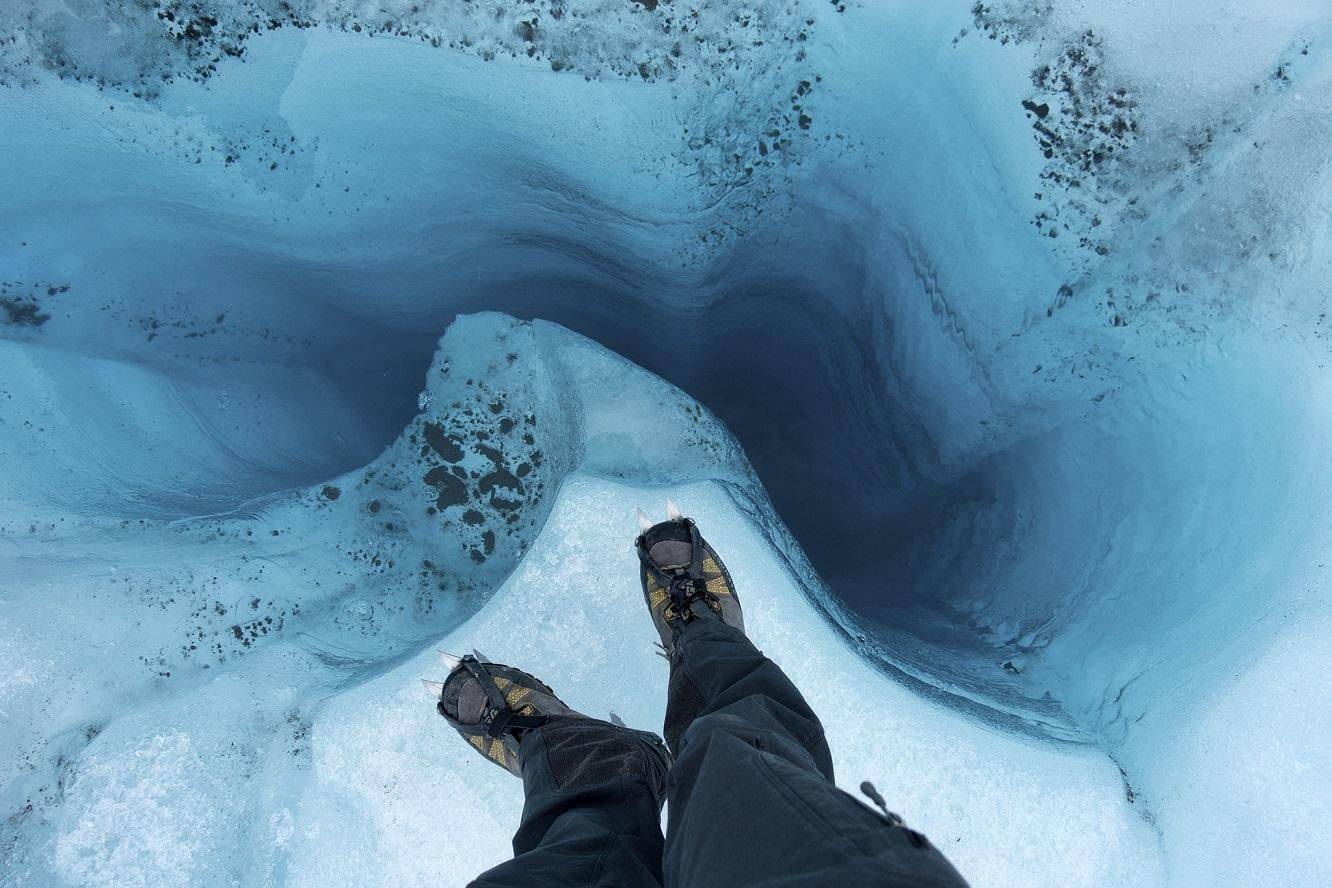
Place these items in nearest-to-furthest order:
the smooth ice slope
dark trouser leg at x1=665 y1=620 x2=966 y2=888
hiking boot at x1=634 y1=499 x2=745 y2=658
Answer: dark trouser leg at x1=665 y1=620 x2=966 y2=888, the smooth ice slope, hiking boot at x1=634 y1=499 x2=745 y2=658

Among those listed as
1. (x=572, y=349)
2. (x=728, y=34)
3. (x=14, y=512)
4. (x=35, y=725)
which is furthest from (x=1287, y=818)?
(x=14, y=512)

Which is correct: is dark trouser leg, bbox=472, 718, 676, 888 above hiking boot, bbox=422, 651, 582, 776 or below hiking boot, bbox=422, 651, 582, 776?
above

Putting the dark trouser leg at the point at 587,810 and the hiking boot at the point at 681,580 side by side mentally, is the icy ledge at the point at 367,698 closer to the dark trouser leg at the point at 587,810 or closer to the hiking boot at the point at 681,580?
the hiking boot at the point at 681,580

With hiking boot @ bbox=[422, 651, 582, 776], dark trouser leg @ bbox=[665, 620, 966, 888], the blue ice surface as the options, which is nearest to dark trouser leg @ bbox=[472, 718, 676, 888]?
hiking boot @ bbox=[422, 651, 582, 776]

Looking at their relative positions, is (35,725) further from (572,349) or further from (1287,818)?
(1287,818)

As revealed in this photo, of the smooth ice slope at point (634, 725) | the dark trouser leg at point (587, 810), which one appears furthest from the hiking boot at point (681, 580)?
the dark trouser leg at point (587, 810)

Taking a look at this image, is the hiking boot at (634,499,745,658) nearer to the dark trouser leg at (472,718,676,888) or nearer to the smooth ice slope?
the smooth ice slope
